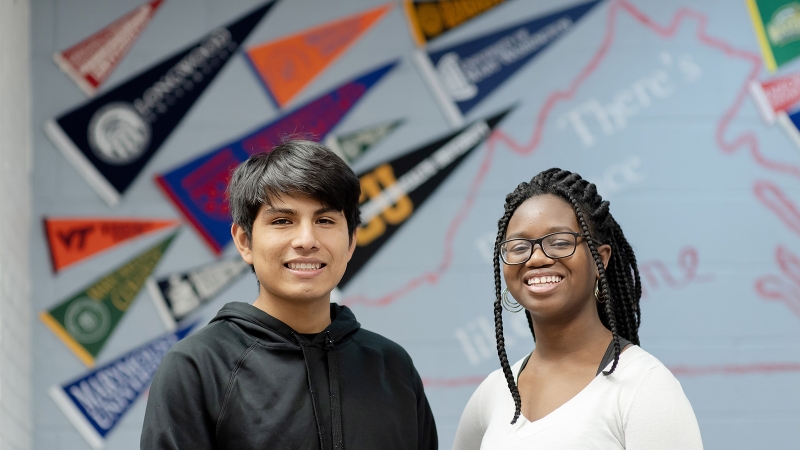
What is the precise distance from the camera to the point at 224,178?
2.95 meters

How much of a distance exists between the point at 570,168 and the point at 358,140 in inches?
28.5

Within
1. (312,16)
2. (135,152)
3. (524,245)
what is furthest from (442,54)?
(524,245)

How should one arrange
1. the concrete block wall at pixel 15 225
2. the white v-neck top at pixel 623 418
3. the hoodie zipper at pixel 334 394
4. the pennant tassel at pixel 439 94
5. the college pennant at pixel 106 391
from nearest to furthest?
1. the white v-neck top at pixel 623 418
2. the hoodie zipper at pixel 334 394
3. the concrete block wall at pixel 15 225
4. the college pennant at pixel 106 391
5. the pennant tassel at pixel 439 94

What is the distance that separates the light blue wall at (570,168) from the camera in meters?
2.91

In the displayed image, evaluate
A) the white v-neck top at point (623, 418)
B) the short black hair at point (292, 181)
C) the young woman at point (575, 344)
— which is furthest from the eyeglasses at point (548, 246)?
the short black hair at point (292, 181)

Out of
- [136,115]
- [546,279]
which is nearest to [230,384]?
[546,279]

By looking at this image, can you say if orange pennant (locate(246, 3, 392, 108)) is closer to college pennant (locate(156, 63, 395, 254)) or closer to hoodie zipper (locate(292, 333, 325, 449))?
college pennant (locate(156, 63, 395, 254))

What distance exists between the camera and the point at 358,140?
2996 mm

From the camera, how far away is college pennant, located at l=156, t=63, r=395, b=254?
2.91m

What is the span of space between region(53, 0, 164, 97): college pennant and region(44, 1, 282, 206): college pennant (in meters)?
0.07

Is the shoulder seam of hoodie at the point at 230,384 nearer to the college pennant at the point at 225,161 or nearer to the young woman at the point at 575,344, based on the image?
the young woman at the point at 575,344

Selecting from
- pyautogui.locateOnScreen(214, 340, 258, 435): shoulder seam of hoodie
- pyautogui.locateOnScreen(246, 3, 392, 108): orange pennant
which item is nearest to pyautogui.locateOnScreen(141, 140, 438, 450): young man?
pyautogui.locateOnScreen(214, 340, 258, 435): shoulder seam of hoodie

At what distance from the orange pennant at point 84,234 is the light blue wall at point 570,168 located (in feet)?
0.10

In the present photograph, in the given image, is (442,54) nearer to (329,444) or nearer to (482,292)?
(482,292)
